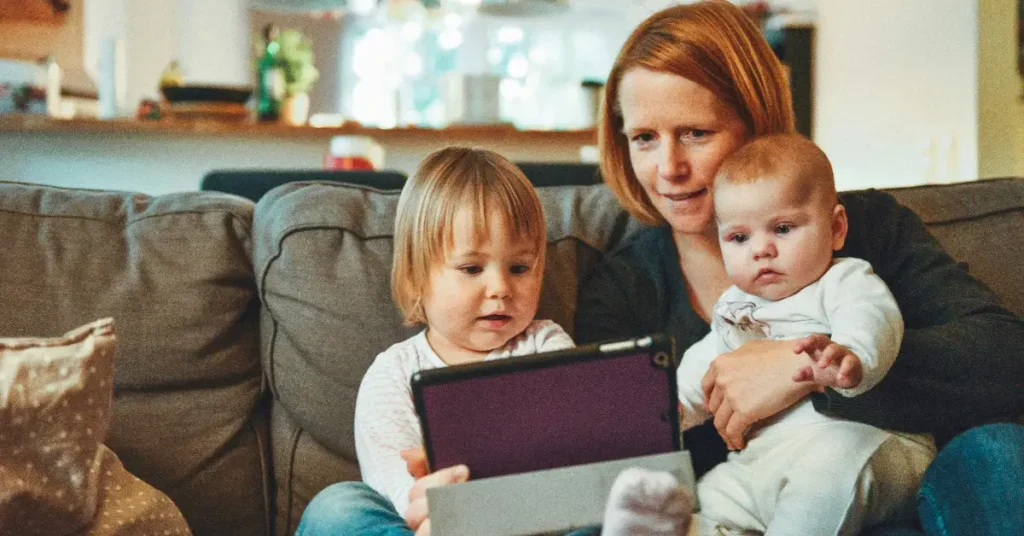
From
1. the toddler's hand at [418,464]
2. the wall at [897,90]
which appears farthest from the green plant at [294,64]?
the toddler's hand at [418,464]

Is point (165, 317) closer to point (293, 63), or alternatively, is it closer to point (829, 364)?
point (829, 364)

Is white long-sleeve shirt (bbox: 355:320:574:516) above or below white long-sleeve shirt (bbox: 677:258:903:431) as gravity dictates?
below

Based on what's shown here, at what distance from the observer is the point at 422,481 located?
1.00m

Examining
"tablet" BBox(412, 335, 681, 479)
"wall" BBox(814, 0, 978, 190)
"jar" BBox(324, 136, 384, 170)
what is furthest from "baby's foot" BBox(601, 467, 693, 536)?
"wall" BBox(814, 0, 978, 190)

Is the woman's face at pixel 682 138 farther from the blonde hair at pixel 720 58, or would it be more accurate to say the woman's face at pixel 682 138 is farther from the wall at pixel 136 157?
the wall at pixel 136 157

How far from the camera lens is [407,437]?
4.15 feet

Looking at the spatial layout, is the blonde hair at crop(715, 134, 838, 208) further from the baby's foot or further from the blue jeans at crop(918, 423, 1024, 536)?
the baby's foot

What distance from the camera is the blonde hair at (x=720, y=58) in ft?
4.59

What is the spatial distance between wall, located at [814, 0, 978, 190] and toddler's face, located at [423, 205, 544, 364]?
264 centimetres

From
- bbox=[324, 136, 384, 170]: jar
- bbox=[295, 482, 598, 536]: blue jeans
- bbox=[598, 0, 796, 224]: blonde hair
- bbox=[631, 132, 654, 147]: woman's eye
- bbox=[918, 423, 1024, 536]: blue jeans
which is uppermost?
bbox=[598, 0, 796, 224]: blonde hair

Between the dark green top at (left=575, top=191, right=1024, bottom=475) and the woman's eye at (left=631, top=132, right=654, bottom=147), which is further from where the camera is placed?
the woman's eye at (left=631, top=132, right=654, bottom=147)

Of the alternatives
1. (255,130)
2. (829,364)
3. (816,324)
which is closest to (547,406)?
(829,364)

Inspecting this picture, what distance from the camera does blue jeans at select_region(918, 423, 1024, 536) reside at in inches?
41.1

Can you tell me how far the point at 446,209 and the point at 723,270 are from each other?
0.47 m
